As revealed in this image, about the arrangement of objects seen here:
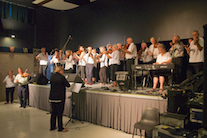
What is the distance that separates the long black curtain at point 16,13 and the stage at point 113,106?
600cm

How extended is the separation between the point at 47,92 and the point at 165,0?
511 cm

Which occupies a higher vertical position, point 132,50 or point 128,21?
point 128,21

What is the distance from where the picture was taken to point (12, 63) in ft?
27.6

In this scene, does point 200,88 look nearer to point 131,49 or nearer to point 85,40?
point 131,49

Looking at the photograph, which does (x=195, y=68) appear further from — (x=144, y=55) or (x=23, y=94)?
(x=23, y=94)

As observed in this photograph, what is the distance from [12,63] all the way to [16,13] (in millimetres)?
2569

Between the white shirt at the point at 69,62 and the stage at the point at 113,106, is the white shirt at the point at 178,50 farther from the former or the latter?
the white shirt at the point at 69,62

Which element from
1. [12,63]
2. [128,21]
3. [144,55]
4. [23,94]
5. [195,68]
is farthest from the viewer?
[12,63]

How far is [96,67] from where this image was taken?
7.56m

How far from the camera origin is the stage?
11.8 feet

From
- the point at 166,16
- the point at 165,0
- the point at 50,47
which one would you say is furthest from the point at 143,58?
the point at 50,47

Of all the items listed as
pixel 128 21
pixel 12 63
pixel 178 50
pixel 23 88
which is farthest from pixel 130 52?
pixel 12 63

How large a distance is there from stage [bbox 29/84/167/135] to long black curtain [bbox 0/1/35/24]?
600 cm

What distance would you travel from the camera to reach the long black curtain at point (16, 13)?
323 inches
